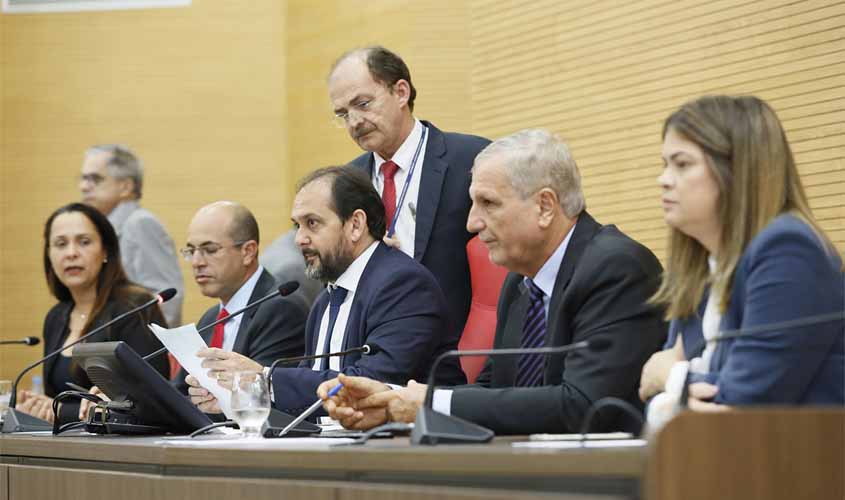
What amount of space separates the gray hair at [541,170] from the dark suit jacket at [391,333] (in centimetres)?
61

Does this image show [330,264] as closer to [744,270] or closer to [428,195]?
[428,195]

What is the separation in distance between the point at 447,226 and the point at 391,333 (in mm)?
575

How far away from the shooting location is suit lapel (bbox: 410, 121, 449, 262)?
388 centimetres

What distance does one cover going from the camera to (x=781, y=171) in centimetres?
239

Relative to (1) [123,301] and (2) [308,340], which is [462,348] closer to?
(2) [308,340]

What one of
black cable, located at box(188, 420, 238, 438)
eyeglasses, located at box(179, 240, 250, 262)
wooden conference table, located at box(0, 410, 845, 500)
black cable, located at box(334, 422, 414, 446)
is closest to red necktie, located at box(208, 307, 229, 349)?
eyeglasses, located at box(179, 240, 250, 262)

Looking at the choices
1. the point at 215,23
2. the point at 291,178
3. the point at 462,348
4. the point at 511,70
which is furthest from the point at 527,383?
the point at 215,23

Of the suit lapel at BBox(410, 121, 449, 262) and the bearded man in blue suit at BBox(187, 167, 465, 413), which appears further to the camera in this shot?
the suit lapel at BBox(410, 121, 449, 262)

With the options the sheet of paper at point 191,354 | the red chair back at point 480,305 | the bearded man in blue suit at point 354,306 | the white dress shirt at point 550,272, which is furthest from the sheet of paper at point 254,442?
the red chair back at point 480,305

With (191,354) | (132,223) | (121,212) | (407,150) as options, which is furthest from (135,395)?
(121,212)

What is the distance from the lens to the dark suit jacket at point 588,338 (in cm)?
269

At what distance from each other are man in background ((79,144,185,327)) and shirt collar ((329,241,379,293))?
2357 millimetres

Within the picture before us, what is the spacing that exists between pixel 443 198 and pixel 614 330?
1276 millimetres

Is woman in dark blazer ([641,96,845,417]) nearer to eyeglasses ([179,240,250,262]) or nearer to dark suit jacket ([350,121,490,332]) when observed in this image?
dark suit jacket ([350,121,490,332])
